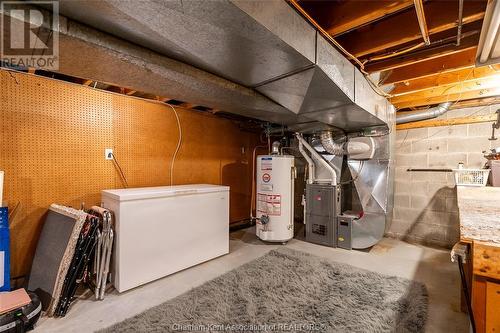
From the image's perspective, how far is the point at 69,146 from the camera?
2.25 m

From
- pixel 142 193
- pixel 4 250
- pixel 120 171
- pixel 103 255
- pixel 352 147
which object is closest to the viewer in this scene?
pixel 4 250

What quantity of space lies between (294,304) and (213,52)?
A: 200 centimetres

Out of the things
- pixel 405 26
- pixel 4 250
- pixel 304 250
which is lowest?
pixel 304 250

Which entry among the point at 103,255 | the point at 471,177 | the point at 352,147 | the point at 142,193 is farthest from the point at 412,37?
the point at 103,255

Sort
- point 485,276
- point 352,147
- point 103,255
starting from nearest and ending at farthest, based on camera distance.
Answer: point 485,276 < point 103,255 < point 352,147

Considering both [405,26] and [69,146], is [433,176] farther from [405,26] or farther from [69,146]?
[69,146]

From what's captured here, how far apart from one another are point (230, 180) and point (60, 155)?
7.85 feet

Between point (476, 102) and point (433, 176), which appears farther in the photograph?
point (433, 176)

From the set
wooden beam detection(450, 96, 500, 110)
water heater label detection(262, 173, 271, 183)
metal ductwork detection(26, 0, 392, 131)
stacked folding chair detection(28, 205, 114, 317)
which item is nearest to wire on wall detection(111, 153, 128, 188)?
stacked folding chair detection(28, 205, 114, 317)

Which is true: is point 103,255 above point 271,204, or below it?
below

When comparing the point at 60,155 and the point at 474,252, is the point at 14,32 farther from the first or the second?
the point at 474,252

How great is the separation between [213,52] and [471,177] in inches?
136

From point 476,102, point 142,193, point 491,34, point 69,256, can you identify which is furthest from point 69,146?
point 476,102

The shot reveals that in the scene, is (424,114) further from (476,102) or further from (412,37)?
(412,37)
